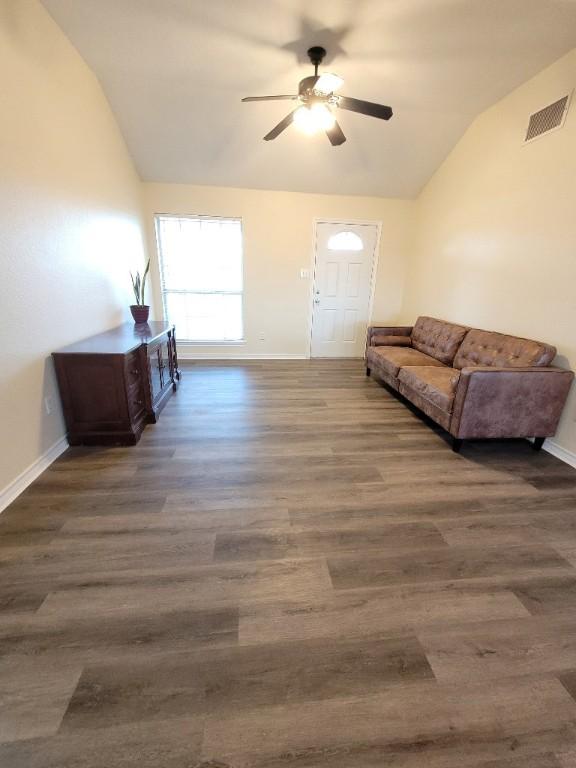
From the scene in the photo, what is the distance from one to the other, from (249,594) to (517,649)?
105 centimetres

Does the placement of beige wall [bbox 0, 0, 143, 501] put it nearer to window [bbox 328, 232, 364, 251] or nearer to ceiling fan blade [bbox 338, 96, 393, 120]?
ceiling fan blade [bbox 338, 96, 393, 120]

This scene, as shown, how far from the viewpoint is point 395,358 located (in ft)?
12.2

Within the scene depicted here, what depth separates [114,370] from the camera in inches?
94.7

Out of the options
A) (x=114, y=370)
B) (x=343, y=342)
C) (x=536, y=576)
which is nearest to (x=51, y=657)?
(x=114, y=370)

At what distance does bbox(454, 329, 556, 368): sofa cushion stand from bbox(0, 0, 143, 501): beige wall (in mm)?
3531

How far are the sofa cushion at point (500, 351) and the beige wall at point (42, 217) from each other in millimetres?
3531

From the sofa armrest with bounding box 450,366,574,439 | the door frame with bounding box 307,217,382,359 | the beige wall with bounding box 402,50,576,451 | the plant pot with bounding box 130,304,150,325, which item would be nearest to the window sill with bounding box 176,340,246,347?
the door frame with bounding box 307,217,382,359

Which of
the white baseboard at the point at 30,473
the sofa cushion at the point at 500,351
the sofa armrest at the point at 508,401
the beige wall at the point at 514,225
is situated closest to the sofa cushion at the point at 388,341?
the beige wall at the point at 514,225

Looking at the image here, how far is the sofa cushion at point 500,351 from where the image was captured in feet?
8.51

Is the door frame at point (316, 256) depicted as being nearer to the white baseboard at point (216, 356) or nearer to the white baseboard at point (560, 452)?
the white baseboard at point (216, 356)

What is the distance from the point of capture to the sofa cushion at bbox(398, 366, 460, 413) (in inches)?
103

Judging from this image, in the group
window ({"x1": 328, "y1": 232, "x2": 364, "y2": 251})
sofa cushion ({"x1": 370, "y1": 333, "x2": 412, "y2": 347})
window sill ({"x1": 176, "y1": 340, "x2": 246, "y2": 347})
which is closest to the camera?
sofa cushion ({"x1": 370, "y1": 333, "x2": 412, "y2": 347})

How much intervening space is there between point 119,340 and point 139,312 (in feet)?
2.54

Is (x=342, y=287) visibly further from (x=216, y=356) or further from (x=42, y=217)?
(x=42, y=217)
